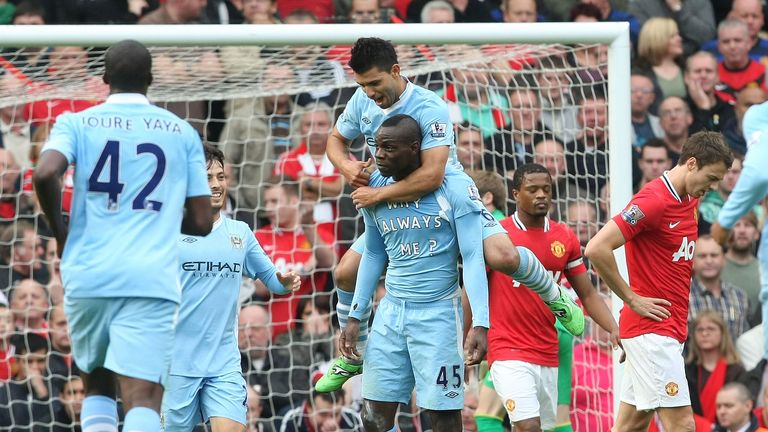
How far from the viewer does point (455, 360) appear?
7.21m

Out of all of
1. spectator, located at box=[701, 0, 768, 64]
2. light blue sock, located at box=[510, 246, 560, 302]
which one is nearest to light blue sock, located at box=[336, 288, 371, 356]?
light blue sock, located at box=[510, 246, 560, 302]

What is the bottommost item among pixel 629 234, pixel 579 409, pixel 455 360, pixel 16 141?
pixel 579 409

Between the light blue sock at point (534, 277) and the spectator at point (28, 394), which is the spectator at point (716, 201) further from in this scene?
the spectator at point (28, 394)

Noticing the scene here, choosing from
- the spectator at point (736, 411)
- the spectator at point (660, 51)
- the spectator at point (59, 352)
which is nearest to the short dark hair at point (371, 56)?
the spectator at point (59, 352)

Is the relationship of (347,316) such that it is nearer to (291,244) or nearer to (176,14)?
(291,244)

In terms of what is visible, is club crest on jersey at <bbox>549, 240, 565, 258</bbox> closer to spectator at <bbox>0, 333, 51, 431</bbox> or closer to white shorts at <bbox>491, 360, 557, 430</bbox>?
white shorts at <bbox>491, 360, 557, 430</bbox>

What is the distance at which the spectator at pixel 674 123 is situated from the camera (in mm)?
12156

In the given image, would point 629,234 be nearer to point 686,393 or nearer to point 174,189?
point 686,393

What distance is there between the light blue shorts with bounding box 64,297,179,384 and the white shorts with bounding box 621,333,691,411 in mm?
3093

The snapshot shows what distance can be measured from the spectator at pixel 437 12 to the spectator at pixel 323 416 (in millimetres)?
3729

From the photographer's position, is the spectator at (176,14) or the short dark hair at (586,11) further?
the short dark hair at (586,11)

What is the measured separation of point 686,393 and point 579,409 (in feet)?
7.56

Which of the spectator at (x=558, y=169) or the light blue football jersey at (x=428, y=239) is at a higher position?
the spectator at (x=558, y=169)

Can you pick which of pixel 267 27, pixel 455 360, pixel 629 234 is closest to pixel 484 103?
pixel 267 27
